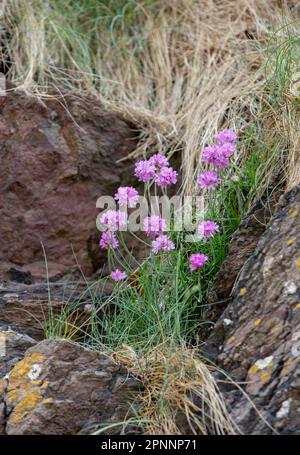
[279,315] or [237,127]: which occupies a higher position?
[237,127]

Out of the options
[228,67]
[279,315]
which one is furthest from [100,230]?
[279,315]

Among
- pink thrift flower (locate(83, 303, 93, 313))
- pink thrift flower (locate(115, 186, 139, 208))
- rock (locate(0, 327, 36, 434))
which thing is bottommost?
rock (locate(0, 327, 36, 434))

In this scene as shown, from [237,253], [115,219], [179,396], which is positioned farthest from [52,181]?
[179,396]

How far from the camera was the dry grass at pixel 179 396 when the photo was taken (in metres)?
2.40

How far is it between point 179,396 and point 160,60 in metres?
2.29

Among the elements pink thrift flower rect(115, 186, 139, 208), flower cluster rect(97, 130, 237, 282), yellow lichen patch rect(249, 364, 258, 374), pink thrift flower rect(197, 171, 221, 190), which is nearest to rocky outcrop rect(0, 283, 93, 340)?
flower cluster rect(97, 130, 237, 282)

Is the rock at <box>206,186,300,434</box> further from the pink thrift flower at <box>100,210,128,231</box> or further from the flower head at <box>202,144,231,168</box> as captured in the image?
the pink thrift flower at <box>100,210,128,231</box>

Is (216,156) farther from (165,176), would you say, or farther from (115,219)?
(115,219)

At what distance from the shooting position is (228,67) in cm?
410

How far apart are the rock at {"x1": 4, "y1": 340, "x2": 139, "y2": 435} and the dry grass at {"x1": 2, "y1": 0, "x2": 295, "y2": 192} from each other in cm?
126

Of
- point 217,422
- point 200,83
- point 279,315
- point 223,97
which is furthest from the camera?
point 200,83

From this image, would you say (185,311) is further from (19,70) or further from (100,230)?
(19,70)

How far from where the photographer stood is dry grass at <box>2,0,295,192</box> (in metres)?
3.90
